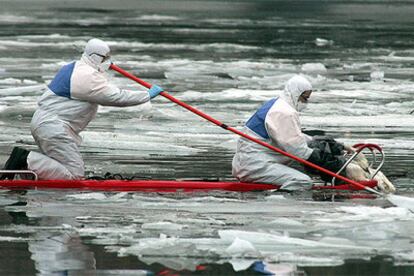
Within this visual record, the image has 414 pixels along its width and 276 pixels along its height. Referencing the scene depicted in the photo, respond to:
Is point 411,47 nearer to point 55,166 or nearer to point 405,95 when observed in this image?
point 405,95

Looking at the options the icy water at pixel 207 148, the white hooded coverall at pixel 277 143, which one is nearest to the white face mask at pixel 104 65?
the icy water at pixel 207 148

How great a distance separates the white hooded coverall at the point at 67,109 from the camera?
527 inches

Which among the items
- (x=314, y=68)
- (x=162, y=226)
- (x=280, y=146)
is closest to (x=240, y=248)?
(x=162, y=226)

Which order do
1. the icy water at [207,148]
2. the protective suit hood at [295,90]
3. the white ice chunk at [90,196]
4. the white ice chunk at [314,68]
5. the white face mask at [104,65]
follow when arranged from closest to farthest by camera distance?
the icy water at [207,148] → the white ice chunk at [90,196] → the protective suit hood at [295,90] → the white face mask at [104,65] → the white ice chunk at [314,68]

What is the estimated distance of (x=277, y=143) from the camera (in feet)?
44.1

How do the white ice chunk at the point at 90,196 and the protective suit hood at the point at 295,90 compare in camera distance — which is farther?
the protective suit hood at the point at 295,90

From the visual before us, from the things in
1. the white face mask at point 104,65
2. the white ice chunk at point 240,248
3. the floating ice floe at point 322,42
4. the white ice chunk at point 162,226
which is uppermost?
the floating ice floe at point 322,42

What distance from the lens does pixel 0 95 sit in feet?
73.9

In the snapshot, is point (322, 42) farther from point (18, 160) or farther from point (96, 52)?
point (18, 160)

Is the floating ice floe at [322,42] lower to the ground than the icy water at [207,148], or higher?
higher

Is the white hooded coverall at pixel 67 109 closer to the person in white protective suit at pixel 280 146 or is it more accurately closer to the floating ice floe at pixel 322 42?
the person in white protective suit at pixel 280 146

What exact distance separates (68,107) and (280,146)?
2214 mm

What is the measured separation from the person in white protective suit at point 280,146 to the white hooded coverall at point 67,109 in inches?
47.4

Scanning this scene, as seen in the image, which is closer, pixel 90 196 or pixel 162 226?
pixel 162 226
